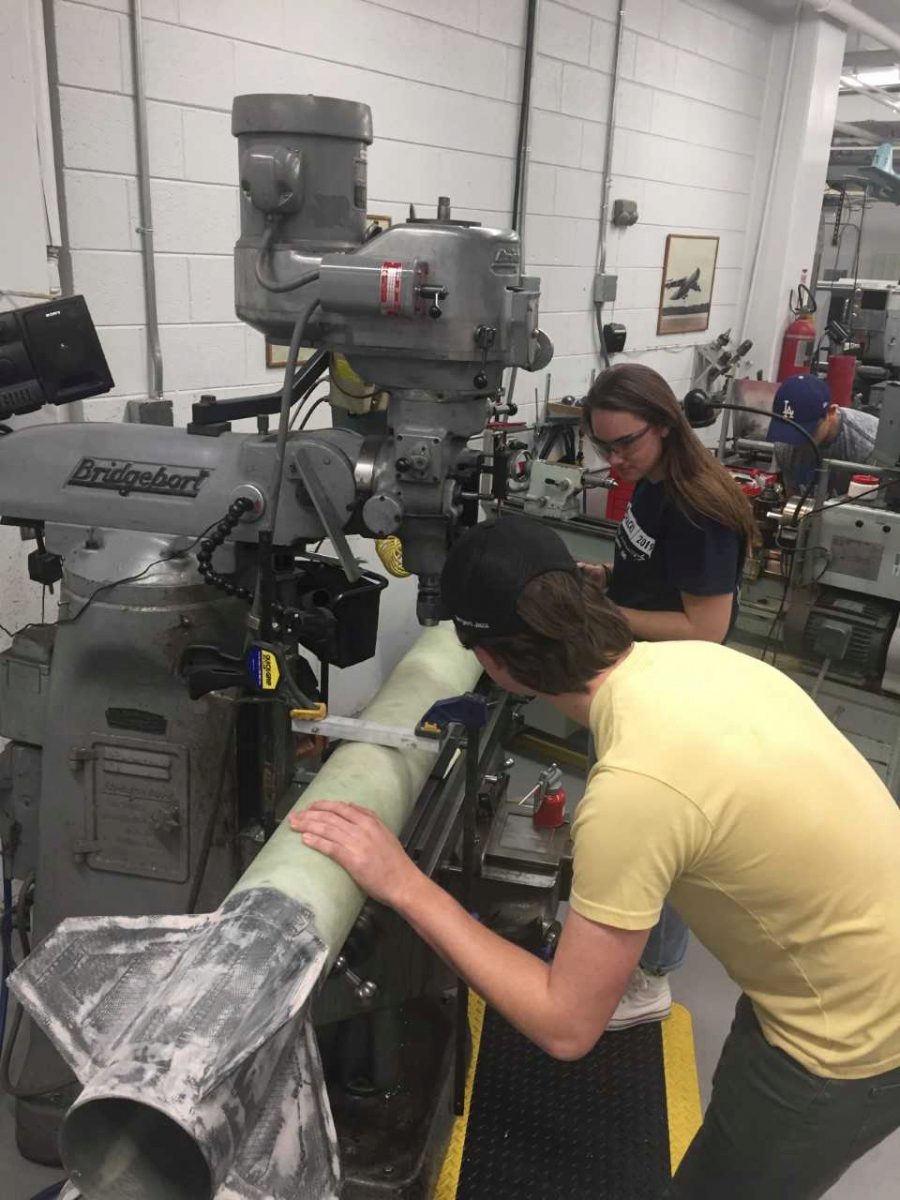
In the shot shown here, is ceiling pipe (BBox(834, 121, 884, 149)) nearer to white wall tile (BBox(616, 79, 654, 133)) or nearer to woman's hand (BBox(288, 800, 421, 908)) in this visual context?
white wall tile (BBox(616, 79, 654, 133))

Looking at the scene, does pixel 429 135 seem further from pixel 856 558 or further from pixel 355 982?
pixel 355 982

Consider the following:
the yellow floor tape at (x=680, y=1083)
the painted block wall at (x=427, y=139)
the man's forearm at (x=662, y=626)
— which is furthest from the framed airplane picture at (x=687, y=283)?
the yellow floor tape at (x=680, y=1083)

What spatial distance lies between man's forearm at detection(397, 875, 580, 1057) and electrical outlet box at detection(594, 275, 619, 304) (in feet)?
11.9

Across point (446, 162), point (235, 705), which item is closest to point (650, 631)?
point (235, 705)

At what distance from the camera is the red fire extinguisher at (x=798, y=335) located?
5.64 m

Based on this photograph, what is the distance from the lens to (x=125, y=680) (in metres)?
1.44

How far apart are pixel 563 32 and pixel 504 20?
39 centimetres

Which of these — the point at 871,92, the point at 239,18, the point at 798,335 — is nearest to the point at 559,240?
the point at 239,18

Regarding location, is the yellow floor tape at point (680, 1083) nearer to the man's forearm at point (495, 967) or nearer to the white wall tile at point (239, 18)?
the man's forearm at point (495, 967)

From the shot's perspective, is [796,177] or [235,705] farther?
[796,177]

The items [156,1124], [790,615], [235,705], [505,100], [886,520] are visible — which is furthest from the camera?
[505,100]

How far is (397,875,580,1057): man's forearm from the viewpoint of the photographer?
3.35ft

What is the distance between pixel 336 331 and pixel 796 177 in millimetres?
4952

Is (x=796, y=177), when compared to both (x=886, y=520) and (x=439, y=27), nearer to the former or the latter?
(x=439, y=27)
